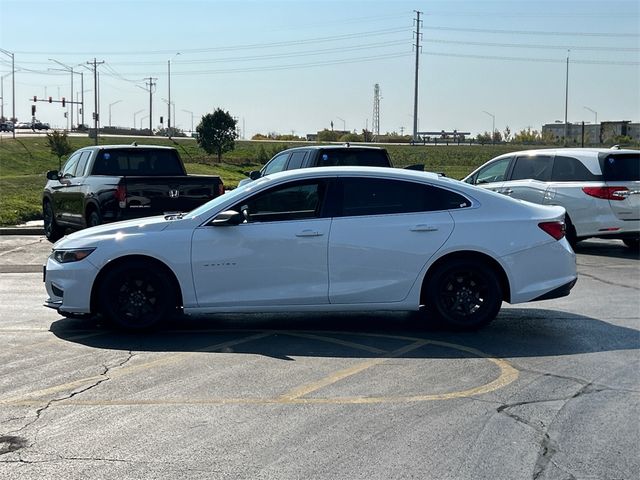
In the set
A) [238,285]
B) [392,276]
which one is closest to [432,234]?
[392,276]

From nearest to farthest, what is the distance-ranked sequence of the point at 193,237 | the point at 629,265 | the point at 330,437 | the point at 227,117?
the point at 330,437 < the point at 193,237 < the point at 629,265 < the point at 227,117

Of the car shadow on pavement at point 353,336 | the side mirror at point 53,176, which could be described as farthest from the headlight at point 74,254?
the side mirror at point 53,176

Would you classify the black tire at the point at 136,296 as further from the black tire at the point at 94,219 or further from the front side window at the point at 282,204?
the black tire at the point at 94,219

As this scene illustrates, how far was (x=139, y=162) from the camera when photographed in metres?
15.0

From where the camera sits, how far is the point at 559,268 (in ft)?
26.4

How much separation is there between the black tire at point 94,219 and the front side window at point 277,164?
365cm

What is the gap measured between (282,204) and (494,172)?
8.92 meters

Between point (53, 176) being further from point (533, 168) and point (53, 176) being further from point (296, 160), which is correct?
point (533, 168)

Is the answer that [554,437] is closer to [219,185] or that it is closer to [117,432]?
[117,432]

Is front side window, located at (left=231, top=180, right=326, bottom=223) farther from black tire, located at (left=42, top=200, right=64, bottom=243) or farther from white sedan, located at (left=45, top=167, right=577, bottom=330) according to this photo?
black tire, located at (left=42, top=200, right=64, bottom=243)

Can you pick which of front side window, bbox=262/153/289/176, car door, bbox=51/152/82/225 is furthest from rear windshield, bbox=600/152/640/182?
car door, bbox=51/152/82/225

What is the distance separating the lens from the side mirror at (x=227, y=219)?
775 cm

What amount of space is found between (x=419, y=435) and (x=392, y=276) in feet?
9.34

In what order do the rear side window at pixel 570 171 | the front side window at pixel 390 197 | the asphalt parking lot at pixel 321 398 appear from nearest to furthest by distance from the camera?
the asphalt parking lot at pixel 321 398 < the front side window at pixel 390 197 < the rear side window at pixel 570 171
